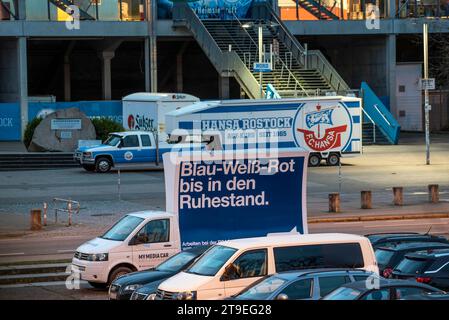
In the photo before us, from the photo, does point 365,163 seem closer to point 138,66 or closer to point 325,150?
point 325,150

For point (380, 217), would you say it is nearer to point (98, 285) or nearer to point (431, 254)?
point (98, 285)

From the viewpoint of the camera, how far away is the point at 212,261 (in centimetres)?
1725

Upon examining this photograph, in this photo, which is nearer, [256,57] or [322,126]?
[322,126]

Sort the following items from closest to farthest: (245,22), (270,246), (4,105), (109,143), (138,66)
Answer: (270,246) < (109,143) < (4,105) < (245,22) < (138,66)

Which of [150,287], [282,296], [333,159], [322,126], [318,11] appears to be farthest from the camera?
[318,11]

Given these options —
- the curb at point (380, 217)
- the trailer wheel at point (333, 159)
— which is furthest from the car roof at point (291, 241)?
the trailer wheel at point (333, 159)

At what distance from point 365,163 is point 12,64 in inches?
956

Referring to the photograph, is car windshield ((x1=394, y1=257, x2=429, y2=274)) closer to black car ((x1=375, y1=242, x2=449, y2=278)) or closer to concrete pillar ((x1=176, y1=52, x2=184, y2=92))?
black car ((x1=375, y1=242, x2=449, y2=278))

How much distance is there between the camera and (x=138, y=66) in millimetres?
75812

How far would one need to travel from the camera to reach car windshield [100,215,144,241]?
21.5 metres

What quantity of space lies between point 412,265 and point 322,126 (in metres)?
29.6

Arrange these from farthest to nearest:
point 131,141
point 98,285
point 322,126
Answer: point 322,126 < point 131,141 < point 98,285

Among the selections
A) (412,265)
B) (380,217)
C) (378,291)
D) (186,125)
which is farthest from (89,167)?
(378,291)
